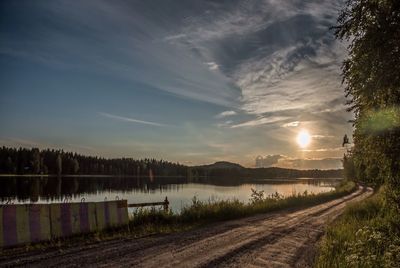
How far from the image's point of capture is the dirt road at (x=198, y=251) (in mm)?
10633

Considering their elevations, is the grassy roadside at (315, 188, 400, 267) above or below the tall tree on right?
below

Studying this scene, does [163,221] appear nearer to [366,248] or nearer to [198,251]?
[198,251]

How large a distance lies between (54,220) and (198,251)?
6.21m

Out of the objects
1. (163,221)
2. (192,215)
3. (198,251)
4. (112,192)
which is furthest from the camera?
(112,192)

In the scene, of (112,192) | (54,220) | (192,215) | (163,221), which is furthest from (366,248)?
(112,192)

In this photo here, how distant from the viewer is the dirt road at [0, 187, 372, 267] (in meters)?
10.6

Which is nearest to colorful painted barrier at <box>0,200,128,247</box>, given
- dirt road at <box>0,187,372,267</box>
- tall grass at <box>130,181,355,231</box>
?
tall grass at <box>130,181,355,231</box>

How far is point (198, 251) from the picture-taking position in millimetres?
12273

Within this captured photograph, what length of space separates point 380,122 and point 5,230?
12280mm

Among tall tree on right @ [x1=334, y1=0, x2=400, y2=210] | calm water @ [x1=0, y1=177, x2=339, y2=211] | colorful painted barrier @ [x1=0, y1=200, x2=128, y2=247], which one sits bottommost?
calm water @ [x1=0, y1=177, x2=339, y2=211]

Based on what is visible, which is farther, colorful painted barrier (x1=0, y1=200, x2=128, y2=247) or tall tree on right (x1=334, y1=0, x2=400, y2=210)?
colorful painted barrier (x1=0, y1=200, x2=128, y2=247)

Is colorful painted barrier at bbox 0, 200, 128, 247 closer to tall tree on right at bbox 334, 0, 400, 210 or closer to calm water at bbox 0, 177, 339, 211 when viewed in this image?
calm water at bbox 0, 177, 339, 211

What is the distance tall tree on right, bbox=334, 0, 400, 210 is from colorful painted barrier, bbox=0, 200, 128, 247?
1133 cm

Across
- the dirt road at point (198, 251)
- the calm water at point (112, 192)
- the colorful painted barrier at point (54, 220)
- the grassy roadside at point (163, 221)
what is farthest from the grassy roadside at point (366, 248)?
the calm water at point (112, 192)
